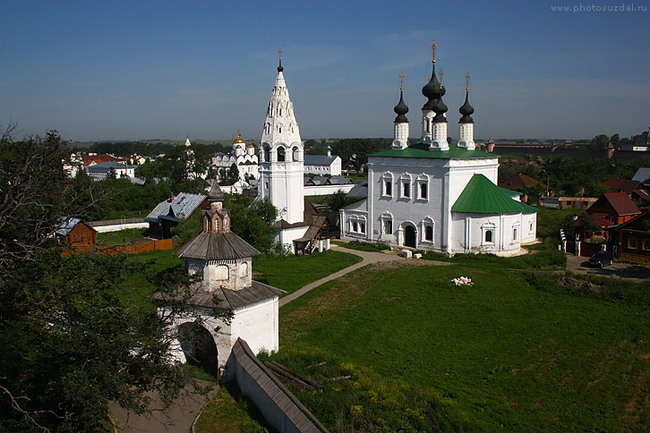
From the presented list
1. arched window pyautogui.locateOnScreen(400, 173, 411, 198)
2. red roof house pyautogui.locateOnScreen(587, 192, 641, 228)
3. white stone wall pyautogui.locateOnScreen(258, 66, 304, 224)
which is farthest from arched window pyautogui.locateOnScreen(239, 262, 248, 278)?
red roof house pyautogui.locateOnScreen(587, 192, 641, 228)

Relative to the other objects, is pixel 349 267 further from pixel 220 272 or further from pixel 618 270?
pixel 220 272

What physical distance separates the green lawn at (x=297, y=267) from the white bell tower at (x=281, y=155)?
2.46m

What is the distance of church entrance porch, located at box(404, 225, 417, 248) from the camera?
27.9 metres

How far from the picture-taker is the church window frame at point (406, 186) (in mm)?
27484

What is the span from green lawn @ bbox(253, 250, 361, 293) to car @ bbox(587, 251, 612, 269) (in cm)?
991

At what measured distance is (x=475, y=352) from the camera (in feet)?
46.6

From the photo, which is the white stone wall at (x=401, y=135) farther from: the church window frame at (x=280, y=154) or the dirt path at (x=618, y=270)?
the dirt path at (x=618, y=270)

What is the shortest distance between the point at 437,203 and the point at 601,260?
7476mm

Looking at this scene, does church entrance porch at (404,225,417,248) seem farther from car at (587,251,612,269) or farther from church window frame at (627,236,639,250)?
church window frame at (627,236,639,250)

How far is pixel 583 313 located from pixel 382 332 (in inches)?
259

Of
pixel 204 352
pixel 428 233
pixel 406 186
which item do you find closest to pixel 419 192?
pixel 406 186

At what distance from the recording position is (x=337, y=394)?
1062cm

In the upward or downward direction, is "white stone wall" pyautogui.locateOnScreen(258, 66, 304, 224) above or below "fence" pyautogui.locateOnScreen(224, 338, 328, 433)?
above

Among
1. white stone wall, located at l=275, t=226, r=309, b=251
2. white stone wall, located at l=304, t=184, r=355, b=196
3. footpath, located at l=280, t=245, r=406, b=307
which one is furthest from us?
white stone wall, located at l=304, t=184, r=355, b=196
